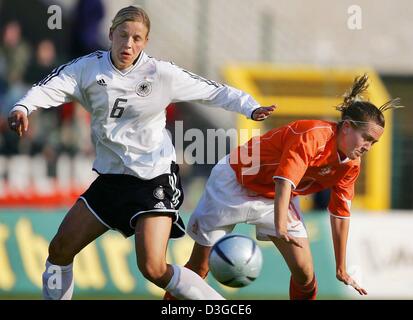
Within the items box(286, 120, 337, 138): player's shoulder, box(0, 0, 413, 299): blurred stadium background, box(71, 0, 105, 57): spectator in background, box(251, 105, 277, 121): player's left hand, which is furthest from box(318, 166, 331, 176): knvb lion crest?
box(71, 0, 105, 57): spectator in background

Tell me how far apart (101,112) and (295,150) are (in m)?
1.30

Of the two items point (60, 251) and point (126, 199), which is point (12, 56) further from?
point (126, 199)

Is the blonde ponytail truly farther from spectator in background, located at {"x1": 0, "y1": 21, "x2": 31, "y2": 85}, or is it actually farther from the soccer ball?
spectator in background, located at {"x1": 0, "y1": 21, "x2": 31, "y2": 85}

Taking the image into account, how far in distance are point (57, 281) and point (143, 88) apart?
1.45m

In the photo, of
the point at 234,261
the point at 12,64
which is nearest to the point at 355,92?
the point at 234,261

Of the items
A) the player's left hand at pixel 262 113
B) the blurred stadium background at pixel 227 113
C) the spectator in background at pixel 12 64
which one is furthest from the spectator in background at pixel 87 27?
the player's left hand at pixel 262 113

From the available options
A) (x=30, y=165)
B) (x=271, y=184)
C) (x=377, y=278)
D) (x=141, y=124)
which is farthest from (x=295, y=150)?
(x=30, y=165)

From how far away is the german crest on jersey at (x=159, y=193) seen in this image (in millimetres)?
7153

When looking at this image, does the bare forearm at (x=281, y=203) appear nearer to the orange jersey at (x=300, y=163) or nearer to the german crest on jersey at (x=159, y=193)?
the orange jersey at (x=300, y=163)

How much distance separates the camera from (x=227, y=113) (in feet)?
52.9

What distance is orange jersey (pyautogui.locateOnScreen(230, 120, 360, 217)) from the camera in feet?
23.6

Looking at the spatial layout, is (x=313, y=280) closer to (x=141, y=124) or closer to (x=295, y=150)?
(x=295, y=150)

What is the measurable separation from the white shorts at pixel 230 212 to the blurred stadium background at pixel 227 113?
313 centimetres

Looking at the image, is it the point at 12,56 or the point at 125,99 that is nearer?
the point at 125,99
